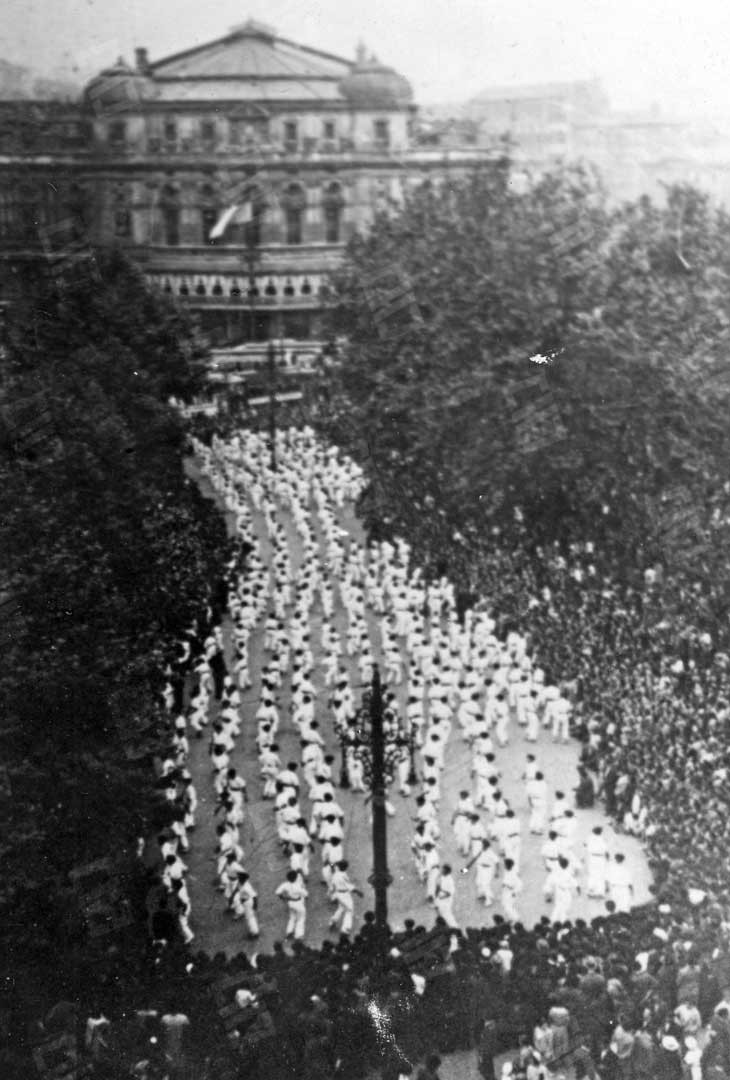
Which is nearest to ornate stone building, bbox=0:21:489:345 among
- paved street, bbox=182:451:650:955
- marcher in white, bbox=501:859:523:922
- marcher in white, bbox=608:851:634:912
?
paved street, bbox=182:451:650:955

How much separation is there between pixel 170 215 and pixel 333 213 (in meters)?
7.02

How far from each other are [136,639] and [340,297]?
2534 cm

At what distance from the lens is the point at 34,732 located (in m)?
13.1

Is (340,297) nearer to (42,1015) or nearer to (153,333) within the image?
(153,333)

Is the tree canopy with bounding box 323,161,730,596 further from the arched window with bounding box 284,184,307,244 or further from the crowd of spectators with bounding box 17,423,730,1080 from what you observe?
the arched window with bounding box 284,184,307,244

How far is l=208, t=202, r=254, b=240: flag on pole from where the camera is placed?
4853 cm

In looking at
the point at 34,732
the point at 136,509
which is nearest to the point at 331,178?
the point at 136,509

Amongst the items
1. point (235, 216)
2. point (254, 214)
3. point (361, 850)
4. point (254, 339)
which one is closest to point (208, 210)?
point (235, 216)

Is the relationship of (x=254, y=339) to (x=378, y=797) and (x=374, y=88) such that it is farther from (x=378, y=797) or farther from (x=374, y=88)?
(x=378, y=797)

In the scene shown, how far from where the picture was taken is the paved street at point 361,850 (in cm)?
1549

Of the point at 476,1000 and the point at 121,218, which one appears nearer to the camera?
the point at 476,1000

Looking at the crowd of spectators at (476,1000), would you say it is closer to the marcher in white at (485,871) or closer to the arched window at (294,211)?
the marcher in white at (485,871)

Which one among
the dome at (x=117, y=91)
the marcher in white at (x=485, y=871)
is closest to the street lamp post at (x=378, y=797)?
the marcher in white at (x=485, y=871)

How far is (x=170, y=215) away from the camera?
1959 inches
